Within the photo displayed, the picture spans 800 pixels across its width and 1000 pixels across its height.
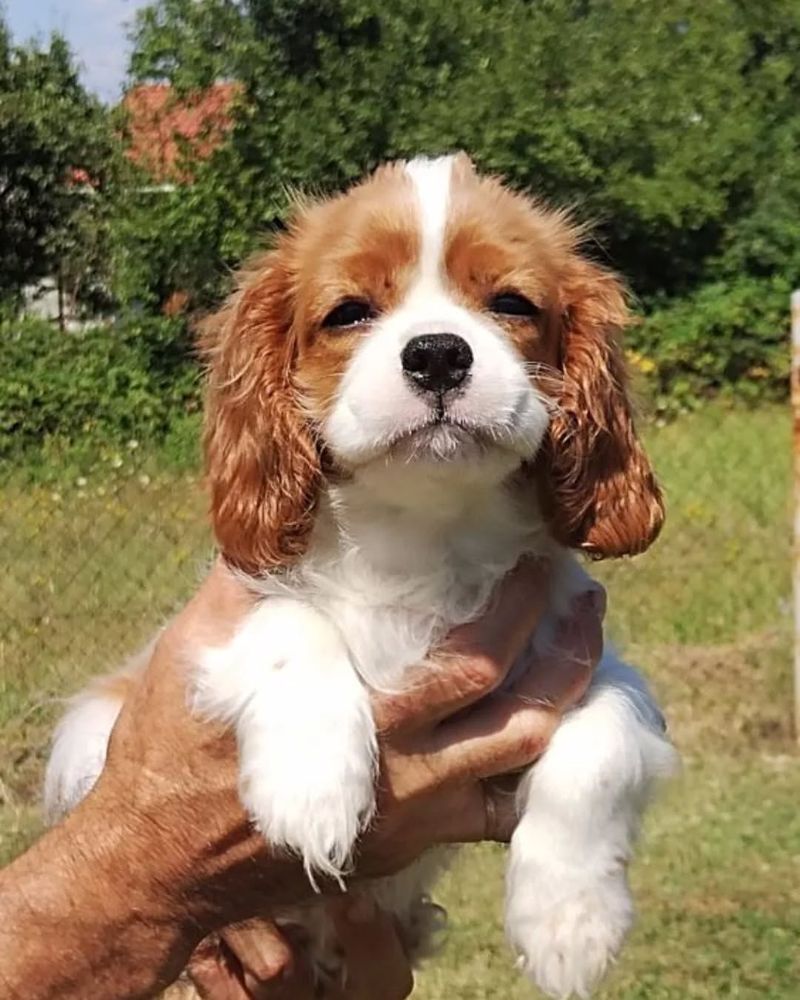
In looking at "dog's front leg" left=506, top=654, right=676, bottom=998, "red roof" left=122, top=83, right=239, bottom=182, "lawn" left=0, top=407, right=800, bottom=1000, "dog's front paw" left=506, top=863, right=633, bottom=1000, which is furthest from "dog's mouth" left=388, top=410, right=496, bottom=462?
"red roof" left=122, top=83, right=239, bottom=182

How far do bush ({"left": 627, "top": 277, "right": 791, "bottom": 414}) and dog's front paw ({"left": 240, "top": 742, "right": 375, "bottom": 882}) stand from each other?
40.8ft

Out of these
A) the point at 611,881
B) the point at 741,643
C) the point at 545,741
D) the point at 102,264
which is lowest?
the point at 102,264

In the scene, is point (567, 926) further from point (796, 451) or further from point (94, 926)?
point (796, 451)

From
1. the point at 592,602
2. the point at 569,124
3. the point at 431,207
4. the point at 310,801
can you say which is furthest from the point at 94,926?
the point at 569,124

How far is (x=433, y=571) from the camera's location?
8.96 feet

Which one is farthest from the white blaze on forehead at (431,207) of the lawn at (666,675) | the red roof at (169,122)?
the red roof at (169,122)

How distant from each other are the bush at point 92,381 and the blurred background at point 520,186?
48mm

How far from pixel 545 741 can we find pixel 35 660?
171 inches

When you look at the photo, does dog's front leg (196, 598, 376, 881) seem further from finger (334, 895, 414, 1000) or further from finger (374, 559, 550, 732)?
finger (334, 895, 414, 1000)

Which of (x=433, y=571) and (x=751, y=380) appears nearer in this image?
(x=433, y=571)

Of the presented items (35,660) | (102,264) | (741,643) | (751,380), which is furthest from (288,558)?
(102,264)

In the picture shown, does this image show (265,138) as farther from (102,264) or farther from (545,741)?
(545,741)

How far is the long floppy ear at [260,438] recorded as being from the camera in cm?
263

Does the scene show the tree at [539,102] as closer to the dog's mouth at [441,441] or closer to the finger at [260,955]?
the finger at [260,955]
